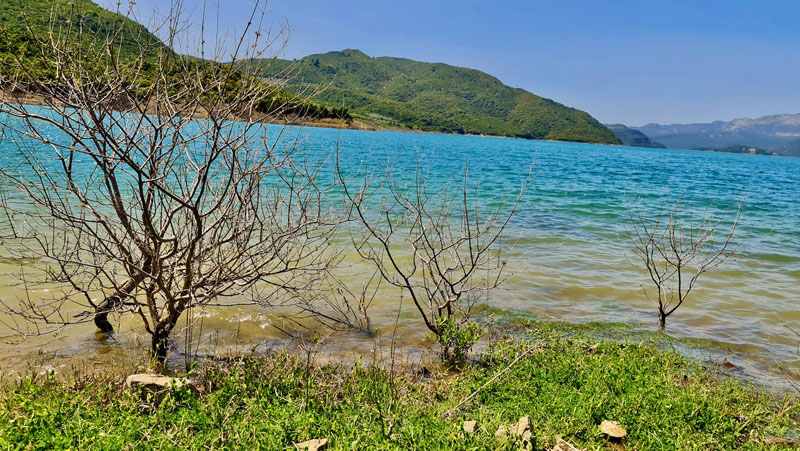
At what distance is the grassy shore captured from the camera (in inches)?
144

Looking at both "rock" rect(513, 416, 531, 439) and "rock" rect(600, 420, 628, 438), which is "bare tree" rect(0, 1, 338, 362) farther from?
"rock" rect(600, 420, 628, 438)

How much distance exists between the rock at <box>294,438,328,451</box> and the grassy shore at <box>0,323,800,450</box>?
11cm

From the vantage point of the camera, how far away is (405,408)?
14.8ft

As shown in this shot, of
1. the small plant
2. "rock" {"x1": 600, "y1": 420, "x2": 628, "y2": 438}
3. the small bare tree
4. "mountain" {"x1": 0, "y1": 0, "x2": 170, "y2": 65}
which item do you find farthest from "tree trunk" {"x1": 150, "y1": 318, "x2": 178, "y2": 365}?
the small bare tree

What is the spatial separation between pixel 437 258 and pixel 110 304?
265 inches

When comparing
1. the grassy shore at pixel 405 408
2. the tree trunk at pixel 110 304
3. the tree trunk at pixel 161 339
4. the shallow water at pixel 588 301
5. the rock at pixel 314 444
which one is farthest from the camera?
the shallow water at pixel 588 301

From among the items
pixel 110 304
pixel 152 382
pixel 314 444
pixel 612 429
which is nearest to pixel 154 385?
pixel 152 382

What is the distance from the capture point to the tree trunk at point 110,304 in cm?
539

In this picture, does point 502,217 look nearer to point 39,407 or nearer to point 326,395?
point 326,395

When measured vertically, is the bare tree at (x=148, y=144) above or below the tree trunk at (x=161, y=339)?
above

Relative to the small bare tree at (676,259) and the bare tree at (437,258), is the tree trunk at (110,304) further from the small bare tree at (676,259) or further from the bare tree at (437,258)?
the small bare tree at (676,259)

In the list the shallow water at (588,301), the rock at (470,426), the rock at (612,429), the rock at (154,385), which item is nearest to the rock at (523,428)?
the rock at (470,426)

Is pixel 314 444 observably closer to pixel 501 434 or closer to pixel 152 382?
pixel 501 434

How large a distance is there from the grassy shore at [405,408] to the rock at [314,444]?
0.35ft
